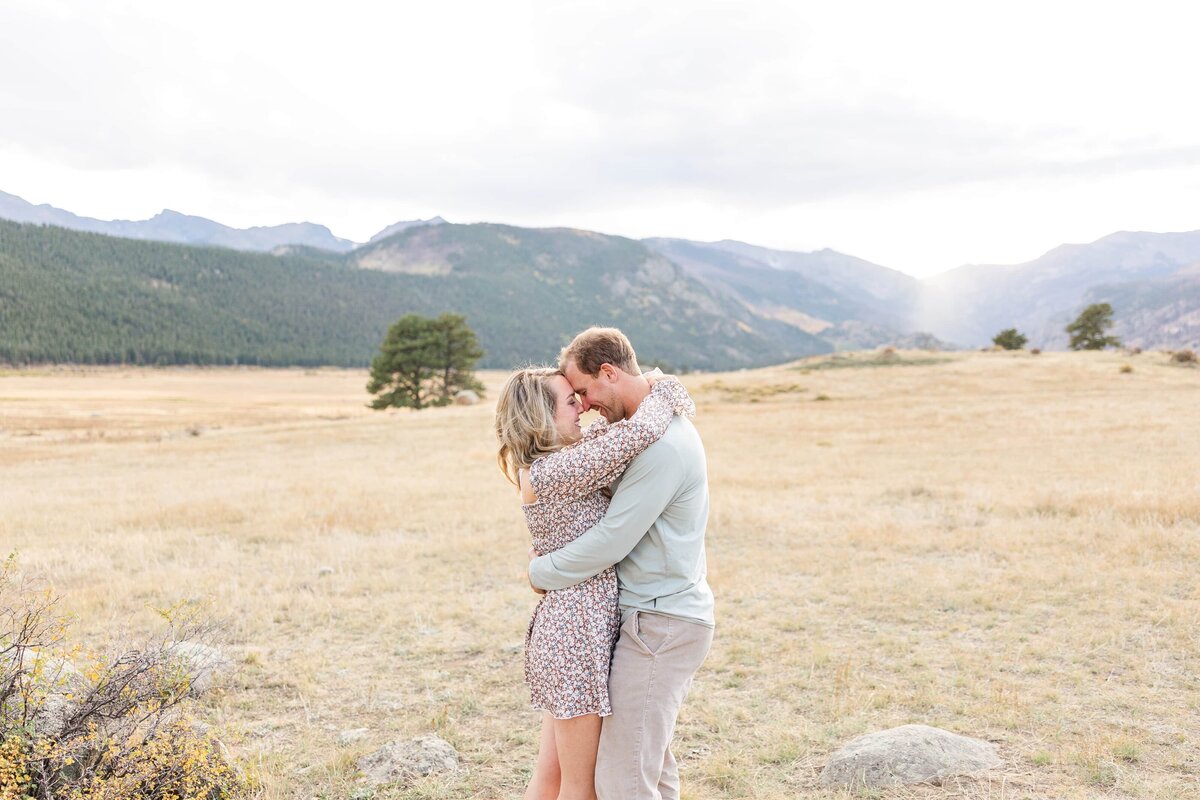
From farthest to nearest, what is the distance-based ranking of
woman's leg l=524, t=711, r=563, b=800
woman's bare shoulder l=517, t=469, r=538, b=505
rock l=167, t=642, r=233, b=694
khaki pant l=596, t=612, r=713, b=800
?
rock l=167, t=642, r=233, b=694 < woman's leg l=524, t=711, r=563, b=800 < woman's bare shoulder l=517, t=469, r=538, b=505 < khaki pant l=596, t=612, r=713, b=800

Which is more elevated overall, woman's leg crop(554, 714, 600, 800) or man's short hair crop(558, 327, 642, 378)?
man's short hair crop(558, 327, 642, 378)

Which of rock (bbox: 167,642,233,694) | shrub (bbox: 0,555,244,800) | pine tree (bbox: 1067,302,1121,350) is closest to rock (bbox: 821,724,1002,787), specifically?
shrub (bbox: 0,555,244,800)

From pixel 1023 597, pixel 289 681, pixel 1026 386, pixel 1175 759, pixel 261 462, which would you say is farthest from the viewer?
pixel 1026 386

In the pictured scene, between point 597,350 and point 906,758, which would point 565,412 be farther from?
point 906,758

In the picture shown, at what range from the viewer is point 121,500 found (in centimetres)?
1736

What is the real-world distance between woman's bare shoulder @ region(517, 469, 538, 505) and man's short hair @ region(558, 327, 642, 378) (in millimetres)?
573

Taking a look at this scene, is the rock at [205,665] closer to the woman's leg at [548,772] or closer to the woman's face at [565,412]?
the woman's leg at [548,772]

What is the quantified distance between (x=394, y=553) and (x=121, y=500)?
29.6 ft

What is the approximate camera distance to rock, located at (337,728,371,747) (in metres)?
6.20

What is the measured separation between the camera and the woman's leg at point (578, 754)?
357 cm

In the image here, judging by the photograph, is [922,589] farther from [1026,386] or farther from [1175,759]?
[1026,386]

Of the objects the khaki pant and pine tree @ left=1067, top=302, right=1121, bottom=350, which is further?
pine tree @ left=1067, top=302, right=1121, bottom=350

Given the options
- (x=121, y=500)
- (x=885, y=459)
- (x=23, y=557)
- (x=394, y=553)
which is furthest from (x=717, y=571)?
(x=121, y=500)

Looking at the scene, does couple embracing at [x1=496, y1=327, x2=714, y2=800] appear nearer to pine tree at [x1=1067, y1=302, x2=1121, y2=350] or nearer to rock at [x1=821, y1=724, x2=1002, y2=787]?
rock at [x1=821, y1=724, x2=1002, y2=787]
